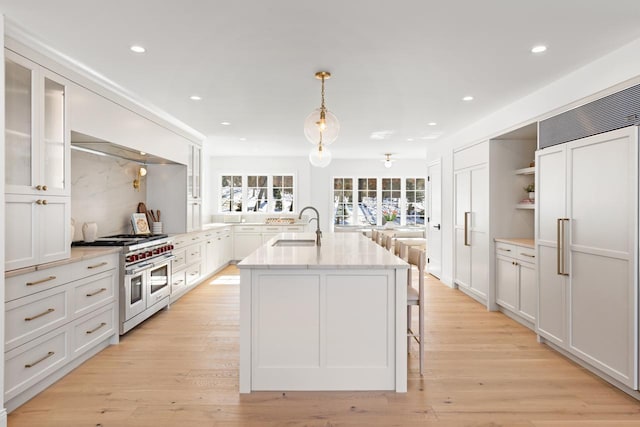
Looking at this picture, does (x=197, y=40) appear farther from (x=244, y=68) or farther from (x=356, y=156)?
(x=356, y=156)

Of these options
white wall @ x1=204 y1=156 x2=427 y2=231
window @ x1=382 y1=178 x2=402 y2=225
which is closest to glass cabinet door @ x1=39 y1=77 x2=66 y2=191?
white wall @ x1=204 y1=156 x2=427 y2=231

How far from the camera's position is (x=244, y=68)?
3.14 metres

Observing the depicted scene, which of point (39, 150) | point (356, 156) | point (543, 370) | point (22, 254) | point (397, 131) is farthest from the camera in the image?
point (356, 156)

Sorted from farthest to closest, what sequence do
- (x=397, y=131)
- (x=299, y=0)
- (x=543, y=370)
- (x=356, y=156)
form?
(x=356, y=156) < (x=397, y=131) < (x=543, y=370) < (x=299, y=0)

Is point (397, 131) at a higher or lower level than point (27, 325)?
higher

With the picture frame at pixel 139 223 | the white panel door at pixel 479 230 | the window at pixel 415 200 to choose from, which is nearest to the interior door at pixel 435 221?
the white panel door at pixel 479 230

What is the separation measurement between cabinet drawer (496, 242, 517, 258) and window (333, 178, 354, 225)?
4.88 meters

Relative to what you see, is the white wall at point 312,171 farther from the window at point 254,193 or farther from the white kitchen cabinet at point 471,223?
the white kitchen cabinet at point 471,223

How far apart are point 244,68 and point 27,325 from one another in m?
2.40

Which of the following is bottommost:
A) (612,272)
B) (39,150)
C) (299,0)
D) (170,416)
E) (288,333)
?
(170,416)

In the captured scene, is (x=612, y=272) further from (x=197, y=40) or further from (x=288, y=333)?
(x=197, y=40)

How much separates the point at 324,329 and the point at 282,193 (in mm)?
6319

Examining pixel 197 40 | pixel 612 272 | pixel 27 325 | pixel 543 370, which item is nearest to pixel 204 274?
pixel 27 325

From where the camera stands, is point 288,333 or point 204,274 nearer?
point 288,333
